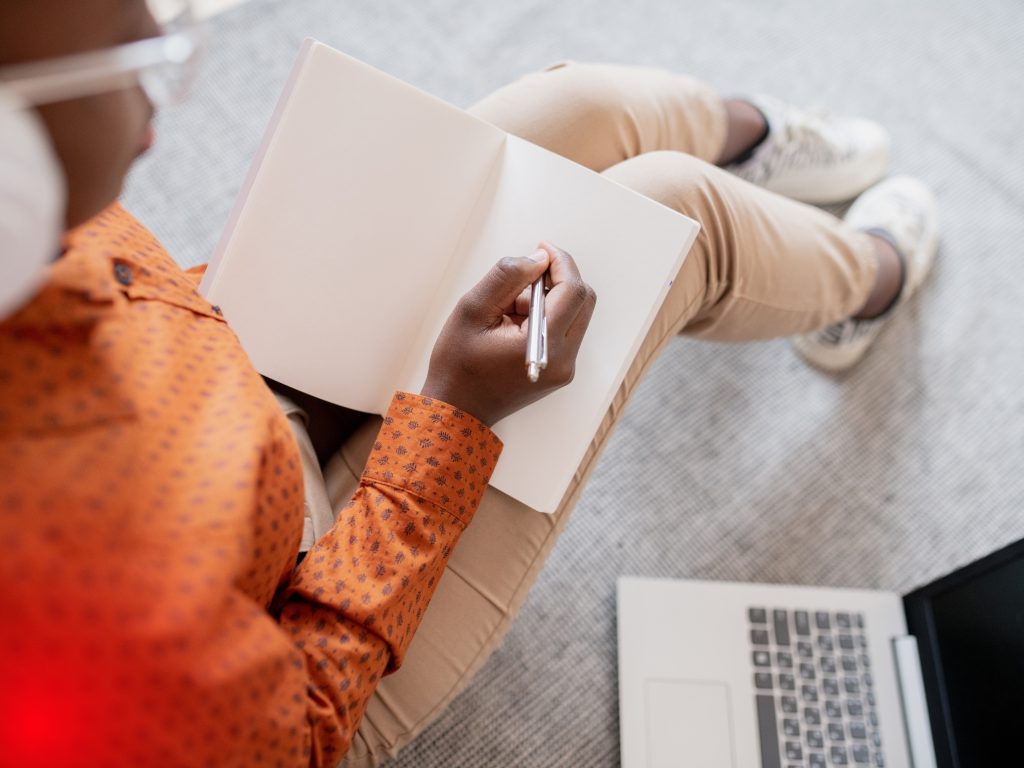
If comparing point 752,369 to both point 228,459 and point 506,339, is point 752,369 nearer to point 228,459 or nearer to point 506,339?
point 506,339

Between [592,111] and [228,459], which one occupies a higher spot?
[592,111]

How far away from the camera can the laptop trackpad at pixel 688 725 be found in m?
0.81

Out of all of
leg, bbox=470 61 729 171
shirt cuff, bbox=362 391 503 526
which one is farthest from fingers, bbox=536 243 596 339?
leg, bbox=470 61 729 171

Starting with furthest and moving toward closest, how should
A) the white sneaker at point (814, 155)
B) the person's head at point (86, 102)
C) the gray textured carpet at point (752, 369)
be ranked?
1. the white sneaker at point (814, 155)
2. the gray textured carpet at point (752, 369)
3. the person's head at point (86, 102)

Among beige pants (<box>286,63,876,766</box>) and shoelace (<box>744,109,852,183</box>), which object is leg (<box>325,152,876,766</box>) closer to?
beige pants (<box>286,63,876,766</box>)

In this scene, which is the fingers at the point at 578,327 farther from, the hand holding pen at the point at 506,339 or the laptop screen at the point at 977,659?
the laptop screen at the point at 977,659

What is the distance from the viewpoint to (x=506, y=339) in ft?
1.98

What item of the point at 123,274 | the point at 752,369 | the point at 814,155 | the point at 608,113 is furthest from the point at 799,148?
the point at 123,274

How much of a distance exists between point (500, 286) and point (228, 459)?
26 centimetres

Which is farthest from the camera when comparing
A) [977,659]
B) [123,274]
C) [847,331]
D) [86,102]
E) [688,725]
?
[847,331]

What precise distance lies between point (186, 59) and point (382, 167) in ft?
0.83

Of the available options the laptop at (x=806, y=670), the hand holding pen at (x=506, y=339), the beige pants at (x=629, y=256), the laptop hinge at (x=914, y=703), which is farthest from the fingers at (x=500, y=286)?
the laptop hinge at (x=914, y=703)

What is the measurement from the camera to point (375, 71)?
63 centimetres

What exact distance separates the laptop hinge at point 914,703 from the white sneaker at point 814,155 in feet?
2.16
